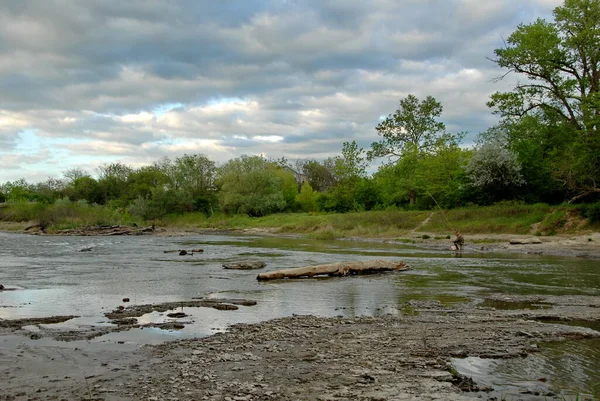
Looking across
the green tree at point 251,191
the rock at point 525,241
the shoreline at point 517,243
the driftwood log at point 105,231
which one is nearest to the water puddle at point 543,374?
the shoreline at point 517,243

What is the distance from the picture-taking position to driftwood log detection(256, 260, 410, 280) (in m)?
21.6

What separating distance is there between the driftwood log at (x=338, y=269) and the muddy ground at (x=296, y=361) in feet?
29.0

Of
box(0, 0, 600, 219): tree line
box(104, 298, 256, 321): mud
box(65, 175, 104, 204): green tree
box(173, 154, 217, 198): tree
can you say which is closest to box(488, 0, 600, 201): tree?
box(0, 0, 600, 219): tree line

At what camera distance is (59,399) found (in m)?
6.84

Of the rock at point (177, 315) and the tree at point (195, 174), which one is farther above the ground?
the tree at point (195, 174)

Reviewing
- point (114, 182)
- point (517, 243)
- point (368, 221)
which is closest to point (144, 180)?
point (114, 182)

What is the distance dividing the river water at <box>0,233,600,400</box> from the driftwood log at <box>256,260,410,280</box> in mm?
832

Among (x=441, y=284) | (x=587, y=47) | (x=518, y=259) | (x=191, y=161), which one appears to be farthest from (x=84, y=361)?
(x=191, y=161)

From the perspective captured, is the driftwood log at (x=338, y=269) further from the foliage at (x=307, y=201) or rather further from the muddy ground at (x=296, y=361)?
the foliage at (x=307, y=201)

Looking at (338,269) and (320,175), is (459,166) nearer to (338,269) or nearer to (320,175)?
(338,269)

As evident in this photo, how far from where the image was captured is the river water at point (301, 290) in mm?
8609

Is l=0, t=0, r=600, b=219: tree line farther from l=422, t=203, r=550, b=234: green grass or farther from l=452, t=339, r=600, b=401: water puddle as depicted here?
l=452, t=339, r=600, b=401: water puddle

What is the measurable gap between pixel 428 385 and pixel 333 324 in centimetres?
475

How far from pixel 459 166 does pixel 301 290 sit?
163 ft
